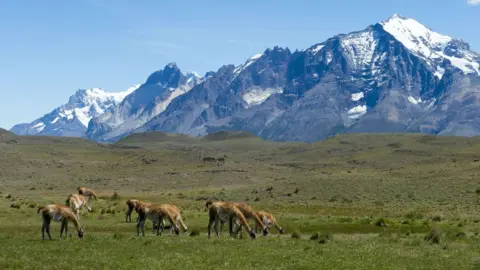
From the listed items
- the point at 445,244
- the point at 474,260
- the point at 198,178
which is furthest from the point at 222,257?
the point at 198,178

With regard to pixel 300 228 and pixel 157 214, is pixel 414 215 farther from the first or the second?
pixel 157 214

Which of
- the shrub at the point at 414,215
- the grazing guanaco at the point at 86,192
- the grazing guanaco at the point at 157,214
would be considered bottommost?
the shrub at the point at 414,215

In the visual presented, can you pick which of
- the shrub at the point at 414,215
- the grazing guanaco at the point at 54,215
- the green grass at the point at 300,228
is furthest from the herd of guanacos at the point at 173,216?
the shrub at the point at 414,215

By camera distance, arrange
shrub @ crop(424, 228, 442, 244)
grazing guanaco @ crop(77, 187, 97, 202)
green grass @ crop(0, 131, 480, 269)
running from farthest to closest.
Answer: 1. grazing guanaco @ crop(77, 187, 97, 202)
2. shrub @ crop(424, 228, 442, 244)
3. green grass @ crop(0, 131, 480, 269)

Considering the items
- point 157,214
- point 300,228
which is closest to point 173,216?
point 157,214

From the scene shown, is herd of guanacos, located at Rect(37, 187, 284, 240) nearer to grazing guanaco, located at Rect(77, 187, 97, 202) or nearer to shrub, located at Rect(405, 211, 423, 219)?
shrub, located at Rect(405, 211, 423, 219)

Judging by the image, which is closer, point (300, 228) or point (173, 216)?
point (173, 216)

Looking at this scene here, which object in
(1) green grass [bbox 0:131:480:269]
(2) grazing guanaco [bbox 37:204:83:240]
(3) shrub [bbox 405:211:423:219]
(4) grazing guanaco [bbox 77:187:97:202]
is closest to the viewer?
(1) green grass [bbox 0:131:480:269]

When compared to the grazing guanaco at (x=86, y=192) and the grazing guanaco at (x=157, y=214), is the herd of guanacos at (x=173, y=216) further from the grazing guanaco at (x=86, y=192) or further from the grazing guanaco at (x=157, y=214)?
the grazing guanaco at (x=86, y=192)

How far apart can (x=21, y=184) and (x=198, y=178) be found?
3627 centimetres

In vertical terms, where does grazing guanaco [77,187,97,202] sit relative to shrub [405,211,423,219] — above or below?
above

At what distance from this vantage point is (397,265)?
26.0 m

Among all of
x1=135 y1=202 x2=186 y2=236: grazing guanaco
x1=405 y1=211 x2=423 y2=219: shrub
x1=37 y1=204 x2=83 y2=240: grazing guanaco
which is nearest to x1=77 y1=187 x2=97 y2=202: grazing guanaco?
x1=135 y1=202 x2=186 y2=236: grazing guanaco

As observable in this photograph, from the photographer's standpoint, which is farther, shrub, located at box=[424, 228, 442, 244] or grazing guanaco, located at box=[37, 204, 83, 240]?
shrub, located at box=[424, 228, 442, 244]
